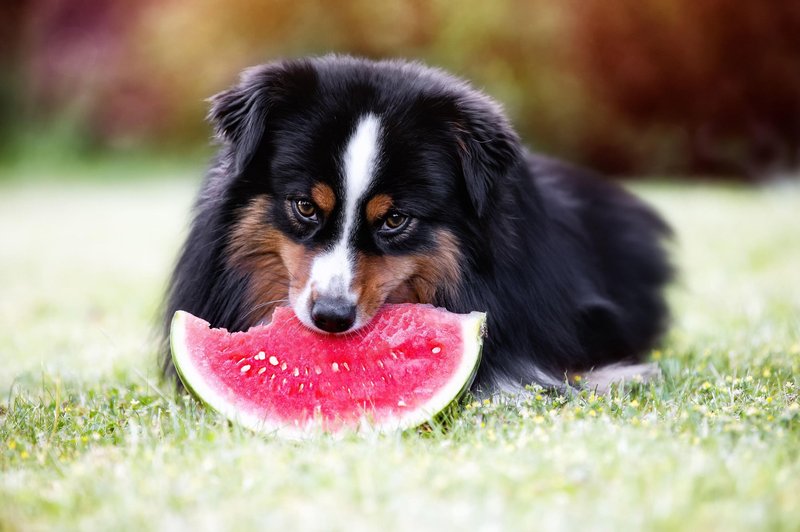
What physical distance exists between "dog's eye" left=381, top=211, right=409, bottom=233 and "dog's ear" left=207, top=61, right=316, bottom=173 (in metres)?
0.62

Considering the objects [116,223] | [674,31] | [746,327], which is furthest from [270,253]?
[674,31]

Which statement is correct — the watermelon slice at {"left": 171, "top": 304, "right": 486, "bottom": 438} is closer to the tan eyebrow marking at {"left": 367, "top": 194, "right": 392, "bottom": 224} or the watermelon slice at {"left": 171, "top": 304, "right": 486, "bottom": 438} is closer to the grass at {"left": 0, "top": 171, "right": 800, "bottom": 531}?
the grass at {"left": 0, "top": 171, "right": 800, "bottom": 531}

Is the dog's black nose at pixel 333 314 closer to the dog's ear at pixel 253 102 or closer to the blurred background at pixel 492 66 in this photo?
the dog's ear at pixel 253 102

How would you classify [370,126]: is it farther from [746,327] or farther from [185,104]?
[185,104]

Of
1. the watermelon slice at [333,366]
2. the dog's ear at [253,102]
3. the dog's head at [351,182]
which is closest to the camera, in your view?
the watermelon slice at [333,366]

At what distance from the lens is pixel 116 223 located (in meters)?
11.4

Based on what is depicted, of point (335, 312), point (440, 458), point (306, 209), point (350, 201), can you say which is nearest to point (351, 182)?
point (350, 201)

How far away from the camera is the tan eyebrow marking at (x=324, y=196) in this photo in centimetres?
342

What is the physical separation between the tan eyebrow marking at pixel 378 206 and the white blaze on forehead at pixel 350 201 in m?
0.05

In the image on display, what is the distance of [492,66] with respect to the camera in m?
16.6

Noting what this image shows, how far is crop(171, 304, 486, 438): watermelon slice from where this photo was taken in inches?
129

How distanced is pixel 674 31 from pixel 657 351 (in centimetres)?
1120

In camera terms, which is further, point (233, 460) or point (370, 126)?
point (370, 126)

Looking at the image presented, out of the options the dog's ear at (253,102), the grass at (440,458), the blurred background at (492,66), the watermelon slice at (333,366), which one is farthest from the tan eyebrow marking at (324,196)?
the blurred background at (492,66)
